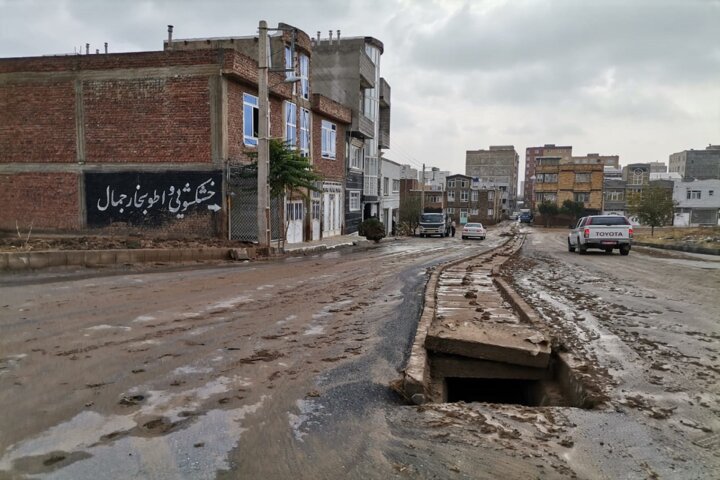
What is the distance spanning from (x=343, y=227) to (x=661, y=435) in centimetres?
2949

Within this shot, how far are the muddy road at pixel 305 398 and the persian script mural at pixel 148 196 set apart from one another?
10600 mm

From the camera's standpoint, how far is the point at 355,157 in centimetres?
3569

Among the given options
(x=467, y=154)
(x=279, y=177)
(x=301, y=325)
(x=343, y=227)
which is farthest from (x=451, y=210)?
(x=301, y=325)

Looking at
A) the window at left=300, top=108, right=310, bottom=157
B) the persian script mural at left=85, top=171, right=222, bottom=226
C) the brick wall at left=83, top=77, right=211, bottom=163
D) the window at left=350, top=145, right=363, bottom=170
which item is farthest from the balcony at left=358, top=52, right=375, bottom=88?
the persian script mural at left=85, top=171, right=222, bottom=226

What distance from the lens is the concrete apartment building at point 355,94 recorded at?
3419cm

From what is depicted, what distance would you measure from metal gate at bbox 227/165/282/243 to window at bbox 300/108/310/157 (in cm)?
669

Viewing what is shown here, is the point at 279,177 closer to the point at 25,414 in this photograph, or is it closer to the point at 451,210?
the point at 25,414

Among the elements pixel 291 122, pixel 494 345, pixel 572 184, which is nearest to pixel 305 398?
pixel 494 345

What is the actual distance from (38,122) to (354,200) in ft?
65.3

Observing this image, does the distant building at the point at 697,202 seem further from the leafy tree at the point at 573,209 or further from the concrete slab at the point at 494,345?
the concrete slab at the point at 494,345

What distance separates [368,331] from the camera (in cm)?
682

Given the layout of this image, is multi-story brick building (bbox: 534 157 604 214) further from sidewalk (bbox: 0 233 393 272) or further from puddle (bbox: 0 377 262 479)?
puddle (bbox: 0 377 262 479)

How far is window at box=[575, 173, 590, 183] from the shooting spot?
83812 millimetres

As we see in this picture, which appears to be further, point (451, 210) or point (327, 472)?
point (451, 210)
